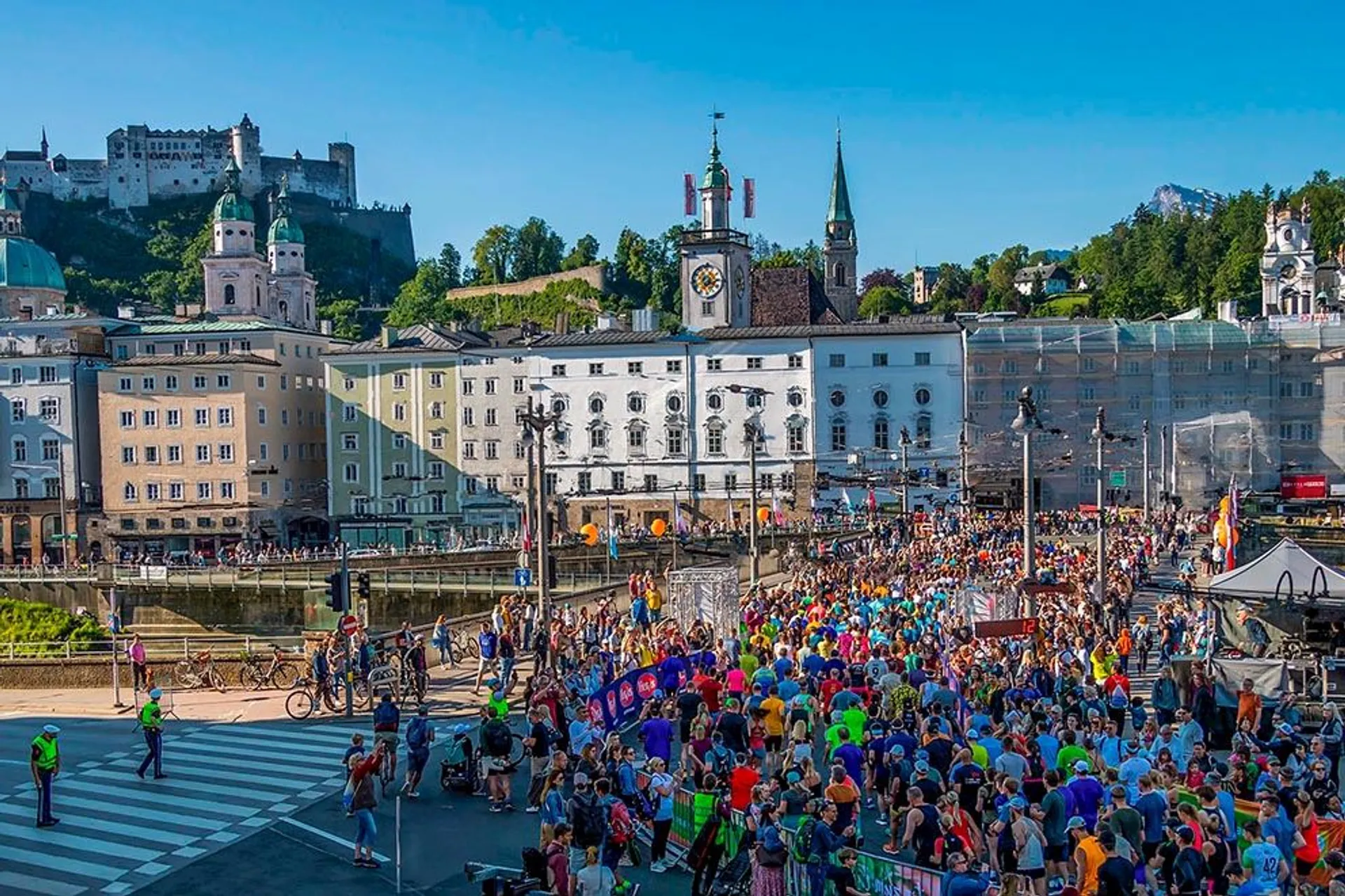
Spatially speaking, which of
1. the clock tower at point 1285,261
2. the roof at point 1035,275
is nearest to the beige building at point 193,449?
the clock tower at point 1285,261

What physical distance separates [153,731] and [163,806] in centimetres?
166

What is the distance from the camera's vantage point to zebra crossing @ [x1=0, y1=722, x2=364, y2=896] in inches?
702

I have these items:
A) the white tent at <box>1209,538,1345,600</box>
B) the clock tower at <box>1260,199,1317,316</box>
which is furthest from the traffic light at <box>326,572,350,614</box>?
the clock tower at <box>1260,199,1317,316</box>

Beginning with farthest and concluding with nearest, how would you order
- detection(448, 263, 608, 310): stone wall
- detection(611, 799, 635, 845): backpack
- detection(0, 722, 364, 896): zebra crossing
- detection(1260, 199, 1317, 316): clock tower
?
detection(448, 263, 608, 310): stone wall → detection(1260, 199, 1317, 316): clock tower → detection(0, 722, 364, 896): zebra crossing → detection(611, 799, 635, 845): backpack

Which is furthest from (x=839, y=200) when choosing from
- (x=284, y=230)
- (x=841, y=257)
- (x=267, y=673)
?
(x=267, y=673)

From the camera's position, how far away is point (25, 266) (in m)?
103

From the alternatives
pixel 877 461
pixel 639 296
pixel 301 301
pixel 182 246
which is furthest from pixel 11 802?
pixel 182 246

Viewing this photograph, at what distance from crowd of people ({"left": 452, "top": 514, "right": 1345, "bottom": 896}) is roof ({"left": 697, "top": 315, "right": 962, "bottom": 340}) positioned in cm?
4771

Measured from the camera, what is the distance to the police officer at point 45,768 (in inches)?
774

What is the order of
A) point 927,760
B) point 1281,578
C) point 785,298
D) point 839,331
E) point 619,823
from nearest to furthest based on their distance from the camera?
point 619,823, point 927,760, point 1281,578, point 839,331, point 785,298

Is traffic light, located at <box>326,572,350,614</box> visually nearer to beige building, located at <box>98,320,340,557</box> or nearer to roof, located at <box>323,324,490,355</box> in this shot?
roof, located at <box>323,324,490,355</box>

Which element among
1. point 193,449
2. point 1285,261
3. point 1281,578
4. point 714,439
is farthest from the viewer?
point 1285,261

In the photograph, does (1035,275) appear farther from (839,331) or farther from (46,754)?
(46,754)

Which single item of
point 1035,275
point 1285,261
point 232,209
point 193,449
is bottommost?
point 193,449
